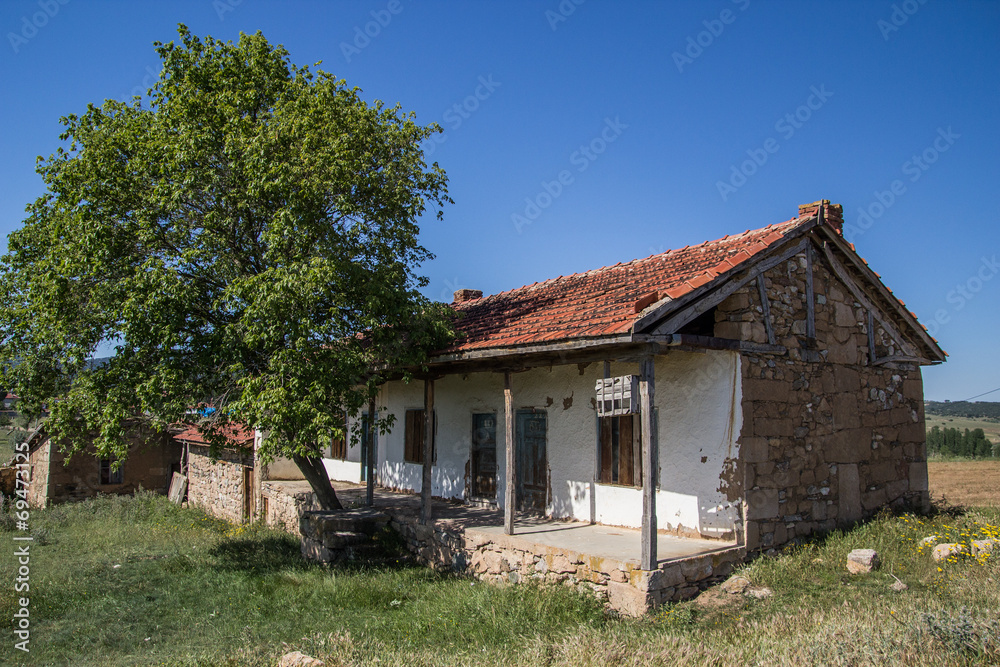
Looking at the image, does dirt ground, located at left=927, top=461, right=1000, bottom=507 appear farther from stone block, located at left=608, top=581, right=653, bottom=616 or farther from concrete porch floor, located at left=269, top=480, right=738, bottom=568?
stone block, located at left=608, top=581, right=653, bottom=616

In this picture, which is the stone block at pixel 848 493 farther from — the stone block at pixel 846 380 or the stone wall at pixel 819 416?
the stone block at pixel 846 380

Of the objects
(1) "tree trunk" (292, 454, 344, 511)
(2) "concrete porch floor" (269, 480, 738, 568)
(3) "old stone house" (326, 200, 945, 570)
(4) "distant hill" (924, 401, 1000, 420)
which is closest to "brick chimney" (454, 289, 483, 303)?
(3) "old stone house" (326, 200, 945, 570)

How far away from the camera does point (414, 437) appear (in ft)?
45.5

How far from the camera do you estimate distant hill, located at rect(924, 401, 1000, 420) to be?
86000 millimetres

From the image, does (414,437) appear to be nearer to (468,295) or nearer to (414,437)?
(414,437)

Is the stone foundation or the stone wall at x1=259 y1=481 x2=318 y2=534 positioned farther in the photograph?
the stone wall at x1=259 y1=481 x2=318 y2=534

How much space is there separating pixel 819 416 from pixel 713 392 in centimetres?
197

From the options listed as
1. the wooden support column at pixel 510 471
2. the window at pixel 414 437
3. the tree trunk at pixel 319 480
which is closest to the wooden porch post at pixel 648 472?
the wooden support column at pixel 510 471

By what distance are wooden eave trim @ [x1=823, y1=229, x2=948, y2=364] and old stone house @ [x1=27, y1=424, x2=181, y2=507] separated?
18.0 metres

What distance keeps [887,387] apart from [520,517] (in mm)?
6323

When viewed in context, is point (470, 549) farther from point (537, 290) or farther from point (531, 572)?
point (537, 290)

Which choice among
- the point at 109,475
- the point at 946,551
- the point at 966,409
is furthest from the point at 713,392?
the point at 966,409

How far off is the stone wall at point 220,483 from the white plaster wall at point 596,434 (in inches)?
218

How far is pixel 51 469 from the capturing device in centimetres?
1936
